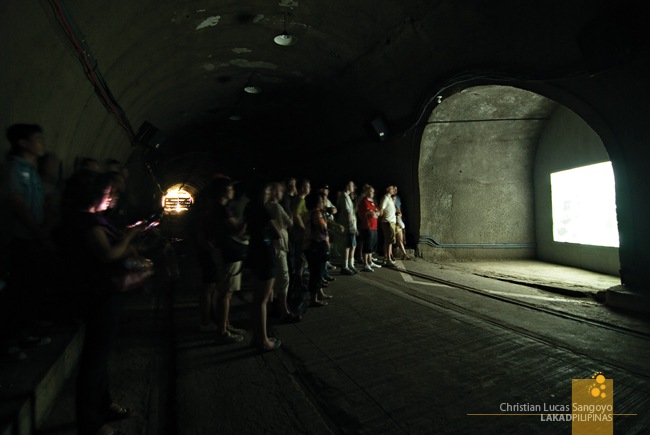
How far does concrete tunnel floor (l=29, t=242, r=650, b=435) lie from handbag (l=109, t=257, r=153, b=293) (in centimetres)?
108

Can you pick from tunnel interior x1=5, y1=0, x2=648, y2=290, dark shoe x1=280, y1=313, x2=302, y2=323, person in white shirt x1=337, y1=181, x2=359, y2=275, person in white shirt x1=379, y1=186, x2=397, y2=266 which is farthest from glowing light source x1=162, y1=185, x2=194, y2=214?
dark shoe x1=280, y1=313, x2=302, y2=323

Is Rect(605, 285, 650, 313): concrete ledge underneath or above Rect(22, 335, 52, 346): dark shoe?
underneath

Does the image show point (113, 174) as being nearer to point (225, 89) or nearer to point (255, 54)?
point (255, 54)

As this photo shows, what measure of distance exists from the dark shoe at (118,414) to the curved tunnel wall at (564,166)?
29.2 ft

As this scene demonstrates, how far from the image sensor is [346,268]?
7.59m

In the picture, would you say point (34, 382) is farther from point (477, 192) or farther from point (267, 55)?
point (477, 192)

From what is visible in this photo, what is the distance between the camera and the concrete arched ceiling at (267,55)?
165 inches

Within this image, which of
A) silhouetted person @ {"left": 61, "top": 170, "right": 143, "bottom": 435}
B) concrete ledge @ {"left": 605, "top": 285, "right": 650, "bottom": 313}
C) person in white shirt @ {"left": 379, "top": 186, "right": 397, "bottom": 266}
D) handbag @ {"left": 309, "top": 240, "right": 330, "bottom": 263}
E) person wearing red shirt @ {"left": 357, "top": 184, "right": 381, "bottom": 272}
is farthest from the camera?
person in white shirt @ {"left": 379, "top": 186, "right": 397, "bottom": 266}

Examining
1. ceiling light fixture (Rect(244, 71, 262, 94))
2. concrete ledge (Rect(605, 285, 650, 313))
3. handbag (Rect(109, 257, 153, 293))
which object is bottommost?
concrete ledge (Rect(605, 285, 650, 313))

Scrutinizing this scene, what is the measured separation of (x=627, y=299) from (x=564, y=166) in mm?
4788

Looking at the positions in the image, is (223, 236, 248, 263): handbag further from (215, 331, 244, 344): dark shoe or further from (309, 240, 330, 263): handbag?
(309, 240, 330, 263): handbag

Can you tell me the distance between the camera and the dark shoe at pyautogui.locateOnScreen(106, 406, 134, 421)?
2.38 meters

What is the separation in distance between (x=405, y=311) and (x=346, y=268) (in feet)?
9.30

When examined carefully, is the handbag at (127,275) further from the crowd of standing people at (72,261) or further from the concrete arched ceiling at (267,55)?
the concrete arched ceiling at (267,55)
